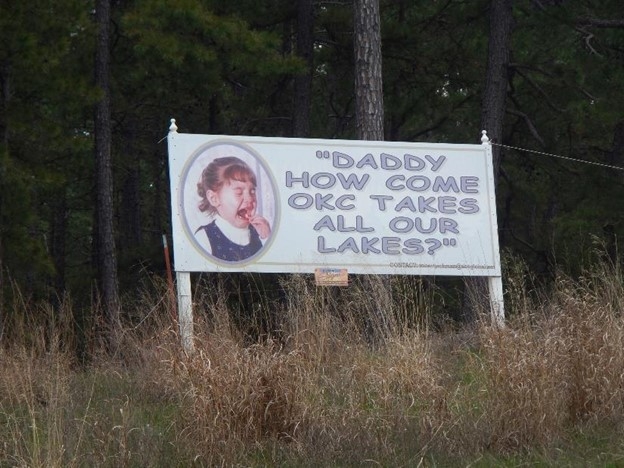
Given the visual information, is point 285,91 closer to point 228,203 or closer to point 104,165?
point 104,165

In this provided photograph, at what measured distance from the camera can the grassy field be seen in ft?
22.9

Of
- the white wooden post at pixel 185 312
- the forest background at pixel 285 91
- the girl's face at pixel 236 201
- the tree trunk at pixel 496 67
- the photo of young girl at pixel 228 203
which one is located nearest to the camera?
the white wooden post at pixel 185 312

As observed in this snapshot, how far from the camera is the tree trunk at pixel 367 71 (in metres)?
13.4

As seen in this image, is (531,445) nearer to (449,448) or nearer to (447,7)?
(449,448)

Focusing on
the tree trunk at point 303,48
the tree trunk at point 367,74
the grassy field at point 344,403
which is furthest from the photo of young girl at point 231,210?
the tree trunk at point 303,48

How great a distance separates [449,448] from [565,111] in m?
13.2

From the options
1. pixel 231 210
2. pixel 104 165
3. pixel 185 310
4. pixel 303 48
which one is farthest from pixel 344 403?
Answer: pixel 303 48

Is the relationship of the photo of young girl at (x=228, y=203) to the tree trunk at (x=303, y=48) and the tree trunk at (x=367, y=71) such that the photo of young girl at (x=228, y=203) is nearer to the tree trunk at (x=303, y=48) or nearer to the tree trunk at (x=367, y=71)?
the tree trunk at (x=367, y=71)

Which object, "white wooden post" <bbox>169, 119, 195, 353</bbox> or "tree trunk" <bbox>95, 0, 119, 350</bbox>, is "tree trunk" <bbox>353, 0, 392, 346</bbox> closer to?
"white wooden post" <bbox>169, 119, 195, 353</bbox>

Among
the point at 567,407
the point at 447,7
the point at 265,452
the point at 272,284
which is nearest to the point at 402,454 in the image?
the point at 265,452

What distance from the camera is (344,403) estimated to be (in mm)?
7434

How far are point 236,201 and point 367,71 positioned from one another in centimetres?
372

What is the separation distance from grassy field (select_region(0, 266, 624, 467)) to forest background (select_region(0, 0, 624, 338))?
18.5ft

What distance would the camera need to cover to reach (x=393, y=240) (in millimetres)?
10750
